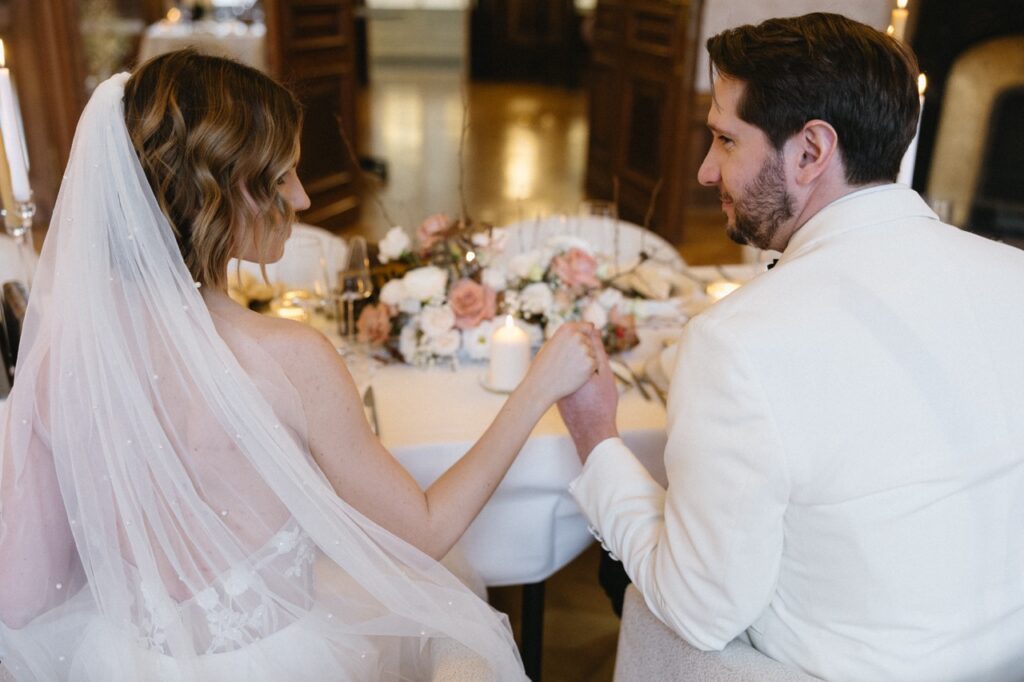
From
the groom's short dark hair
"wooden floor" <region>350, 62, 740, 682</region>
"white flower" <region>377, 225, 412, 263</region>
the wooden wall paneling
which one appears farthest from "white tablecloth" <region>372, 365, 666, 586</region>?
the wooden wall paneling

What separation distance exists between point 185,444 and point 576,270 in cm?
106

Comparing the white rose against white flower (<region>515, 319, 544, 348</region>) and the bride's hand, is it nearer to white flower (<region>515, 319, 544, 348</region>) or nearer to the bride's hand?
white flower (<region>515, 319, 544, 348</region>)

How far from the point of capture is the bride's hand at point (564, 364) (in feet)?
4.99

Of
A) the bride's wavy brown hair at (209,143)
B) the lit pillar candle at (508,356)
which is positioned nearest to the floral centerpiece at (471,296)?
the lit pillar candle at (508,356)

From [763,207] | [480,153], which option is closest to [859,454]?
[763,207]

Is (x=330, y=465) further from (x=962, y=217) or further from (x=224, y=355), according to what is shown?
(x=962, y=217)

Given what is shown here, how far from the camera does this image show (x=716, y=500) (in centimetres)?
112

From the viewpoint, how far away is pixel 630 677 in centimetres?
141

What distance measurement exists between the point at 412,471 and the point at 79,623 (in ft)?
2.08

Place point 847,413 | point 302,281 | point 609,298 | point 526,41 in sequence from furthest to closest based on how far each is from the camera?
point 526,41 → point 302,281 → point 609,298 → point 847,413

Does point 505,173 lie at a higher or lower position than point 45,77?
lower

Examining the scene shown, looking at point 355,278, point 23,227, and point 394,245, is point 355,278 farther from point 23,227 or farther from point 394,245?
point 23,227

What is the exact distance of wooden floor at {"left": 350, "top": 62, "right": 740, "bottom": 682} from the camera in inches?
96.6

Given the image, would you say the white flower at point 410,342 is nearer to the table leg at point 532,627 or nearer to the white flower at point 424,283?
the white flower at point 424,283
